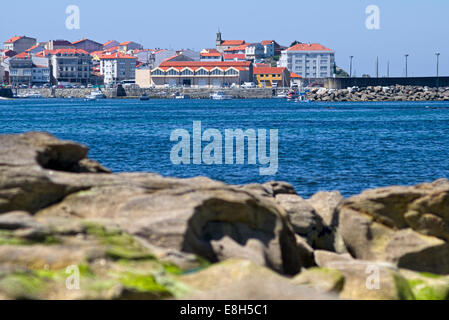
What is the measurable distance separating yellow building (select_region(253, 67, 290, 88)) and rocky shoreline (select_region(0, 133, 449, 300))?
536 ft

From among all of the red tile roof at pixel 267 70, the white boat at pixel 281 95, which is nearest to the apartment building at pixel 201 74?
the red tile roof at pixel 267 70

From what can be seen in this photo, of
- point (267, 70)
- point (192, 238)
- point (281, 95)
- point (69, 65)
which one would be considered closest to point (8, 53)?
point (69, 65)

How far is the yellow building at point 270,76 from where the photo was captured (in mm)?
175000

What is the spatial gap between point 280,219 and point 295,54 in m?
183

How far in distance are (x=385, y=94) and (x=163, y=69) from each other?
5624 cm

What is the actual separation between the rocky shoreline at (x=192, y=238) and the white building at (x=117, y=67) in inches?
6825

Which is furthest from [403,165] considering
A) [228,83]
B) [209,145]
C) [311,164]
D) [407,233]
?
[228,83]

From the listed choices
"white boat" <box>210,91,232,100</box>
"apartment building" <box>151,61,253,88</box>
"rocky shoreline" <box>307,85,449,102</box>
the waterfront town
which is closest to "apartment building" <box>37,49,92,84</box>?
the waterfront town

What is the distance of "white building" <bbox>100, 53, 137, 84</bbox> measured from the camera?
18400 centimetres

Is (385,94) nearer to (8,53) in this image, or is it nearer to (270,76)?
(270,76)

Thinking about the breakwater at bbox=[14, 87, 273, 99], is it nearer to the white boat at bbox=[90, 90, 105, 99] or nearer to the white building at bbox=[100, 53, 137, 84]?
the white boat at bbox=[90, 90, 105, 99]

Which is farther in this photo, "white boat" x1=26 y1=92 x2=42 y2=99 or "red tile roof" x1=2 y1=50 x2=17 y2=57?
"red tile roof" x1=2 y1=50 x2=17 y2=57

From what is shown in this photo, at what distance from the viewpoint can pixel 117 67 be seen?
18400cm
